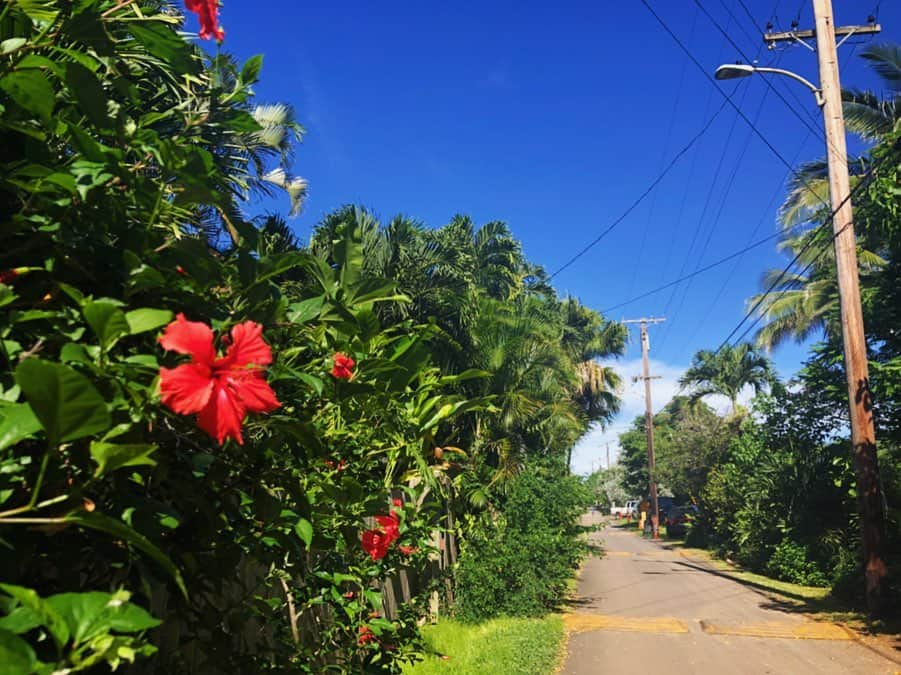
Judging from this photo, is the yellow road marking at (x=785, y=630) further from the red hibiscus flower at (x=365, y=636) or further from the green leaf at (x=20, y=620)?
the green leaf at (x=20, y=620)

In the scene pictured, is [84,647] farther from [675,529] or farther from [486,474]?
[675,529]

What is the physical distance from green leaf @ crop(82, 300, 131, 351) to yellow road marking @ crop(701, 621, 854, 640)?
10023mm

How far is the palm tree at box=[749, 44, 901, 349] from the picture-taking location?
1370cm

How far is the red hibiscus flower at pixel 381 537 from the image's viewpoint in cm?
291

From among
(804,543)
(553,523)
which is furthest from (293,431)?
(804,543)

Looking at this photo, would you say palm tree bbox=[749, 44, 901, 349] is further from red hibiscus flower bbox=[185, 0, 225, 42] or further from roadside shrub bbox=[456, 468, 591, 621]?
red hibiscus flower bbox=[185, 0, 225, 42]

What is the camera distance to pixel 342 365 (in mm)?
1689

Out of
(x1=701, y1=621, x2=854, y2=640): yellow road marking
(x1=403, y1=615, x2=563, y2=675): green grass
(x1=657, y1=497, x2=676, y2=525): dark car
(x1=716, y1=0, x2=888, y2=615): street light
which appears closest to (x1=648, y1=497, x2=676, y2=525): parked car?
(x1=657, y1=497, x2=676, y2=525): dark car

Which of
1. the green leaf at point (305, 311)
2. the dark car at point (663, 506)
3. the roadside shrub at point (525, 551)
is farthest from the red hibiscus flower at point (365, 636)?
the dark car at point (663, 506)

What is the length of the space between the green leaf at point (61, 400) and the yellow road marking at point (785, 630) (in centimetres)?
1010

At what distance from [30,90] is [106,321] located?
1.30 feet

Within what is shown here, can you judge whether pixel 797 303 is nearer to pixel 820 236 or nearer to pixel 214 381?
pixel 820 236

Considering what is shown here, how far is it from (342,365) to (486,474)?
27.5ft

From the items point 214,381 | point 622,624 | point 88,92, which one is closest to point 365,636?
point 214,381
